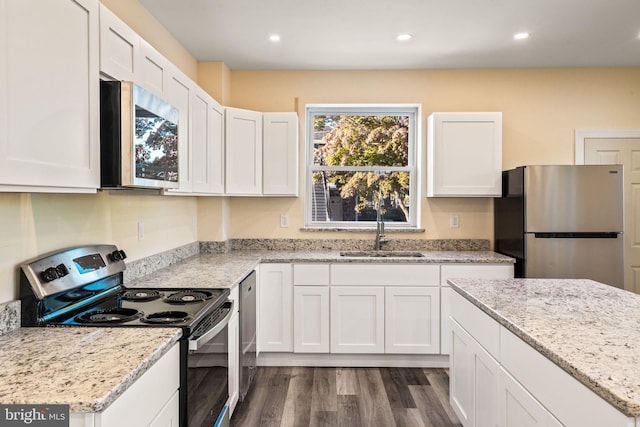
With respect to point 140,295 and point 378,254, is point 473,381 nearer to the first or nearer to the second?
point 140,295

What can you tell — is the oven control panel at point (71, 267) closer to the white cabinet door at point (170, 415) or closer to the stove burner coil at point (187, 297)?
the stove burner coil at point (187, 297)

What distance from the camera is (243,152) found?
360 cm

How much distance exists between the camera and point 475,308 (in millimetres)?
1985

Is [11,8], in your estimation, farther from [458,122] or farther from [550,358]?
[458,122]

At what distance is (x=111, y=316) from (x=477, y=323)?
1.60m

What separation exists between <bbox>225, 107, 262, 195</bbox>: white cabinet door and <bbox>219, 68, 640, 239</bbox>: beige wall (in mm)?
366

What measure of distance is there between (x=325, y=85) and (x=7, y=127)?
3133 millimetres

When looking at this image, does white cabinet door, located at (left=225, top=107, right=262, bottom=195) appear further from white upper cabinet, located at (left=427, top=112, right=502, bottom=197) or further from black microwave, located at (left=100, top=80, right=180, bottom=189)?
black microwave, located at (left=100, top=80, right=180, bottom=189)

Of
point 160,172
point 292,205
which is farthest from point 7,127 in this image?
point 292,205

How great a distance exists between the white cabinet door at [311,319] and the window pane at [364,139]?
132cm

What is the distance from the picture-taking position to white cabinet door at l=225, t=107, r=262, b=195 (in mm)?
3480

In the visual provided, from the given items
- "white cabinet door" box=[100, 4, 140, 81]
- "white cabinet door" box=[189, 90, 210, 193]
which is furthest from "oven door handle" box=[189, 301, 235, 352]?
"white cabinet door" box=[100, 4, 140, 81]

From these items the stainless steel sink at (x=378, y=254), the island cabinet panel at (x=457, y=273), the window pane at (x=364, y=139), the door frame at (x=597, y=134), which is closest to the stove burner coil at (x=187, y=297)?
the stainless steel sink at (x=378, y=254)

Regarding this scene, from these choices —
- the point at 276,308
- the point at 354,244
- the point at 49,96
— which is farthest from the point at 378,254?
the point at 49,96
